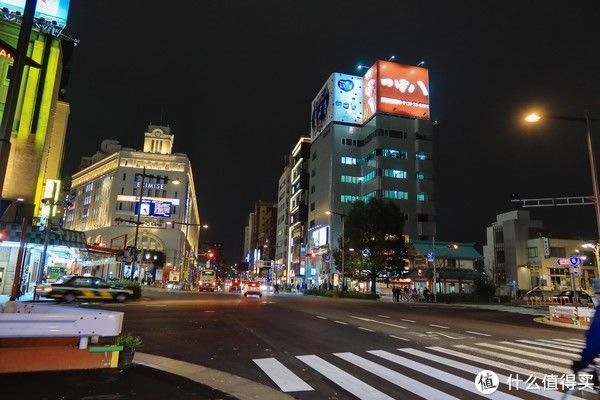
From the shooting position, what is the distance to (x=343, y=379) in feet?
26.1

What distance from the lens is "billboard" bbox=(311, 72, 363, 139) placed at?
94062 millimetres

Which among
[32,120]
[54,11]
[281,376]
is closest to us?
[281,376]

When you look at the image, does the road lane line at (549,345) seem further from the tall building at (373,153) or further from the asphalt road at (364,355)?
the tall building at (373,153)

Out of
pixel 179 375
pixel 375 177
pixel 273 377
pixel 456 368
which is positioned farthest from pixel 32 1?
pixel 375 177

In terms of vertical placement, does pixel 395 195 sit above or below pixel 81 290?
above

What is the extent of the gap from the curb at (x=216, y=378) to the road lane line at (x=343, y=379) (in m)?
1.28

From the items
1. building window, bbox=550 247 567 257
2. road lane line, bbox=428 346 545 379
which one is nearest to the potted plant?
road lane line, bbox=428 346 545 379

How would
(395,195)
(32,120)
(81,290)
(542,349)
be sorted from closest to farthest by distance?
(542,349)
(81,290)
(32,120)
(395,195)

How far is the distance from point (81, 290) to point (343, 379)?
26.2 meters

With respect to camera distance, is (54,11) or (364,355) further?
(54,11)

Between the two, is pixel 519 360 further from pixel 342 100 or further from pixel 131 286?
pixel 342 100

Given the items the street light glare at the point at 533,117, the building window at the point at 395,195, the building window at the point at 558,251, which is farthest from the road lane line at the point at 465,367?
the building window at the point at 558,251

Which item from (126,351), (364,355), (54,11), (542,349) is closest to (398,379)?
(364,355)

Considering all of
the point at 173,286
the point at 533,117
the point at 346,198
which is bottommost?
the point at 173,286
